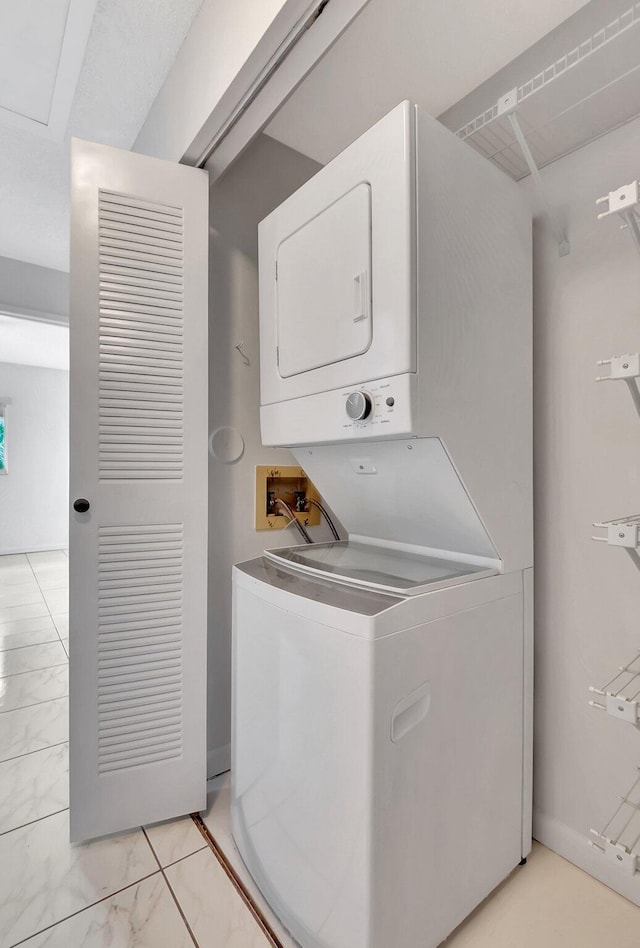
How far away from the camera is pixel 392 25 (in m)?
1.29

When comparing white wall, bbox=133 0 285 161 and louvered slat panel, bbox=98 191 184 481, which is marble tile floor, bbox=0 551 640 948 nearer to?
louvered slat panel, bbox=98 191 184 481

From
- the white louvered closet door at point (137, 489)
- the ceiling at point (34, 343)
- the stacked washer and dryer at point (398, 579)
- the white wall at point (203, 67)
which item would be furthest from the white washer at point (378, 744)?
the ceiling at point (34, 343)

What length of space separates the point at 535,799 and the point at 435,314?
1.65 m

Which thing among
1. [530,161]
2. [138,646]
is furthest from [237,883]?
[530,161]

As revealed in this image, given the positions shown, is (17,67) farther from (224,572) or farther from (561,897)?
(561,897)

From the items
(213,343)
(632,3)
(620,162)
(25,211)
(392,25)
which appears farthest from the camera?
(25,211)

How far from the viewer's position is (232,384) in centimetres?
194

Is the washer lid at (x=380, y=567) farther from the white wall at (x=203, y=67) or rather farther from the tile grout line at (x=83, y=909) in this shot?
the white wall at (x=203, y=67)

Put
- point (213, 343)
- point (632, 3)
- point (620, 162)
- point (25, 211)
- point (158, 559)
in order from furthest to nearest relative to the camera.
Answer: point (25, 211) → point (213, 343) → point (158, 559) → point (620, 162) → point (632, 3)

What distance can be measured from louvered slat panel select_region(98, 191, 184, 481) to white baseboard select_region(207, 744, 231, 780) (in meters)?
1.15

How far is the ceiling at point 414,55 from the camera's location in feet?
4.01

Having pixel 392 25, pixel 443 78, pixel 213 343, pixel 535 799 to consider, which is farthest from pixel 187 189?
pixel 535 799

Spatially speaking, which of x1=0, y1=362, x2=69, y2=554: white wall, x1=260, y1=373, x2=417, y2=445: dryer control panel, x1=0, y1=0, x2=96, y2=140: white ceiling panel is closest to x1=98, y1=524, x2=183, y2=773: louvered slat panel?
x1=260, y1=373, x2=417, y2=445: dryer control panel

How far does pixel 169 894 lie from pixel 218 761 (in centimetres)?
55
